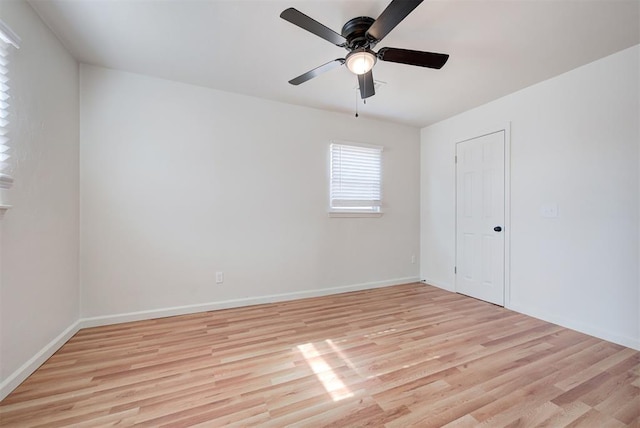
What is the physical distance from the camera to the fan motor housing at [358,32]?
1882mm

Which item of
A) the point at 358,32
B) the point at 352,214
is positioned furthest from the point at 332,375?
the point at 358,32

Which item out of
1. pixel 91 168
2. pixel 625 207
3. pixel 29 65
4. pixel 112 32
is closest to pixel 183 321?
pixel 91 168

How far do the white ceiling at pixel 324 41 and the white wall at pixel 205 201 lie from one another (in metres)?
0.35

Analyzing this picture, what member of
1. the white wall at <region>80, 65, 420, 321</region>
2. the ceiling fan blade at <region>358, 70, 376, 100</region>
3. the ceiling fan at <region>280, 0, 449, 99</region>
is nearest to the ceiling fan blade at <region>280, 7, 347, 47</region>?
the ceiling fan at <region>280, 0, 449, 99</region>

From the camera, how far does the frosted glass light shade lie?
1.89 m

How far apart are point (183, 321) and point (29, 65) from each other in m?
A: 2.43

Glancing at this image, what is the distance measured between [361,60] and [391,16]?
41 centimetres

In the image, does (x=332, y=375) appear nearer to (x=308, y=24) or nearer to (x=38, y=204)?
(x=308, y=24)

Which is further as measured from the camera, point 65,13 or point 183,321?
point 183,321

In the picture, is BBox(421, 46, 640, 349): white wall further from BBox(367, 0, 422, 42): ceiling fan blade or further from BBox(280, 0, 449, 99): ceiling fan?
BBox(367, 0, 422, 42): ceiling fan blade

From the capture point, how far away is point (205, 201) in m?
3.09

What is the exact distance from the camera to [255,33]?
84.5 inches

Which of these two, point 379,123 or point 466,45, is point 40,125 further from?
point 379,123

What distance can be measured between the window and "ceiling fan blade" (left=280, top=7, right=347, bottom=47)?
201 centimetres
